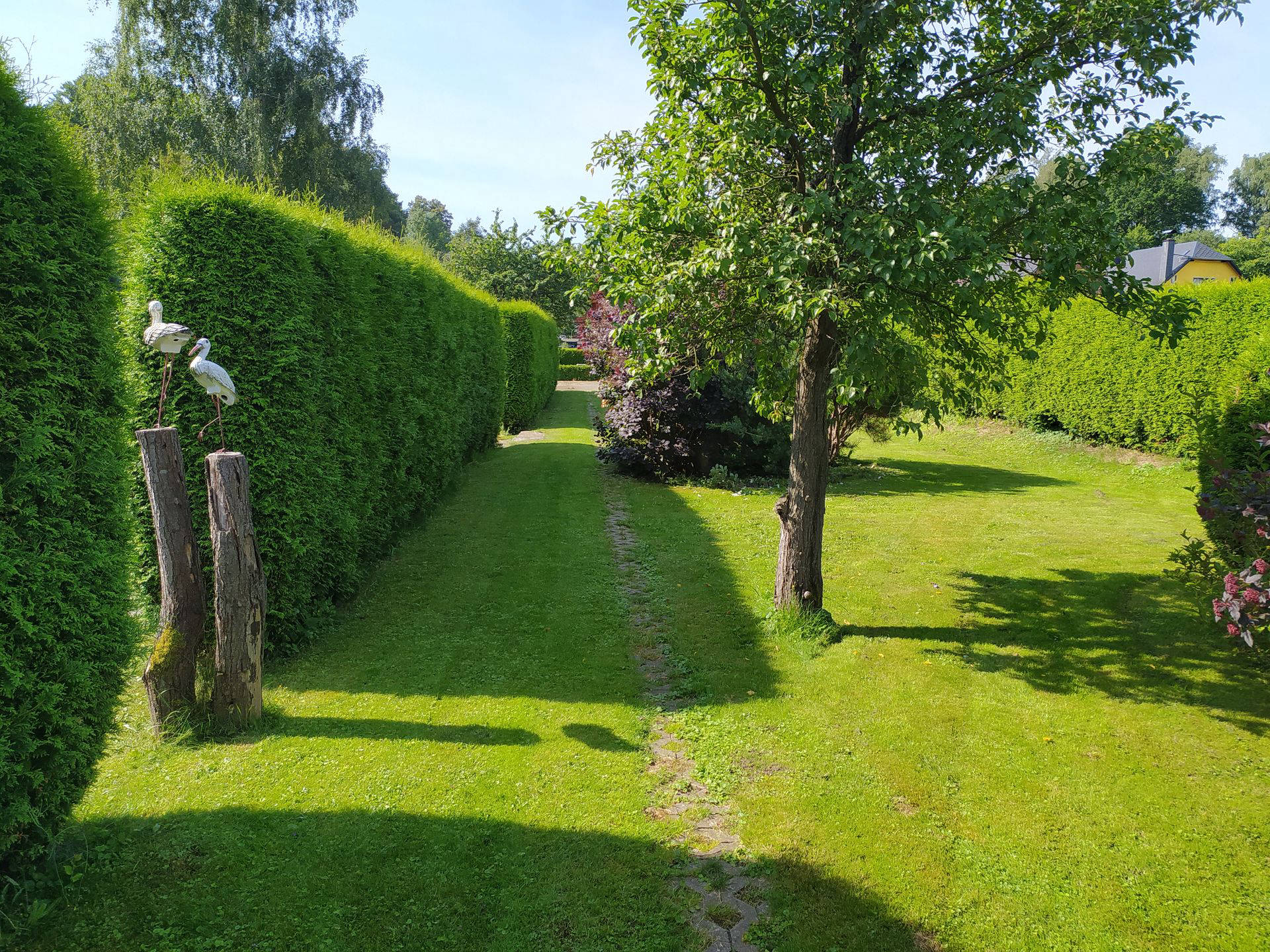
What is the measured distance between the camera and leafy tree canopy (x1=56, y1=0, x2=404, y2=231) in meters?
19.7

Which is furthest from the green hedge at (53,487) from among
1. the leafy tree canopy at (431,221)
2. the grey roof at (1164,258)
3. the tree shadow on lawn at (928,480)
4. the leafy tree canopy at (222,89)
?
the leafy tree canopy at (431,221)

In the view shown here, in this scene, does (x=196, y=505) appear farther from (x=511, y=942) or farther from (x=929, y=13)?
(x=929, y=13)

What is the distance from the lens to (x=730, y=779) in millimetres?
4312

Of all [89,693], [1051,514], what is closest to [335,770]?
[89,693]

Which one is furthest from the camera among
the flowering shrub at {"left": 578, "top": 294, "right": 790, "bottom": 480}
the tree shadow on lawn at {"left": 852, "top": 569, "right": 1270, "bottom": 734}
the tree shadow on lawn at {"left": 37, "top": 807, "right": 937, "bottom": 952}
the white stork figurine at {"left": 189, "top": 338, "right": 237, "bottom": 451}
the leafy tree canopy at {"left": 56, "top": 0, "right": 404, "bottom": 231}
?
the leafy tree canopy at {"left": 56, "top": 0, "right": 404, "bottom": 231}

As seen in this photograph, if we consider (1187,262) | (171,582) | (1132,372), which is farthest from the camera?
(1187,262)

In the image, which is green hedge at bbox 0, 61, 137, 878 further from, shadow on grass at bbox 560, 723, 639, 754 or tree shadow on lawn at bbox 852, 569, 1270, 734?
tree shadow on lawn at bbox 852, 569, 1270, 734

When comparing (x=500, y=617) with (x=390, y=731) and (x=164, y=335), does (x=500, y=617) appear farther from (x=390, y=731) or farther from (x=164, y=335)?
(x=164, y=335)

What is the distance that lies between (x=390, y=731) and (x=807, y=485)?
3736 mm

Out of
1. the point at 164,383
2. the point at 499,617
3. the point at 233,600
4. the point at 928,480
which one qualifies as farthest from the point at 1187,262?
the point at 233,600

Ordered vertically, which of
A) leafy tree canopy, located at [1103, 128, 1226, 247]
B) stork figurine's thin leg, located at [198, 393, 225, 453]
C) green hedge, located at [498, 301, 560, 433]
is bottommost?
stork figurine's thin leg, located at [198, 393, 225, 453]

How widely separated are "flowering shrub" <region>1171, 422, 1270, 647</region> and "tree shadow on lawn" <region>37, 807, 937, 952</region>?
9.31ft

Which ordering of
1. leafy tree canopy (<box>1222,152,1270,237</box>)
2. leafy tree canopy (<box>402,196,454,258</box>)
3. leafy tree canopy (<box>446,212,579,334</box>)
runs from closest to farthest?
1. leafy tree canopy (<box>446,212,579,334</box>)
2. leafy tree canopy (<box>1222,152,1270,237</box>)
3. leafy tree canopy (<box>402,196,454,258</box>)

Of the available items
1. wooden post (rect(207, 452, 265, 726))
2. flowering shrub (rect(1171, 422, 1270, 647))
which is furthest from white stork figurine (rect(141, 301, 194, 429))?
flowering shrub (rect(1171, 422, 1270, 647))
